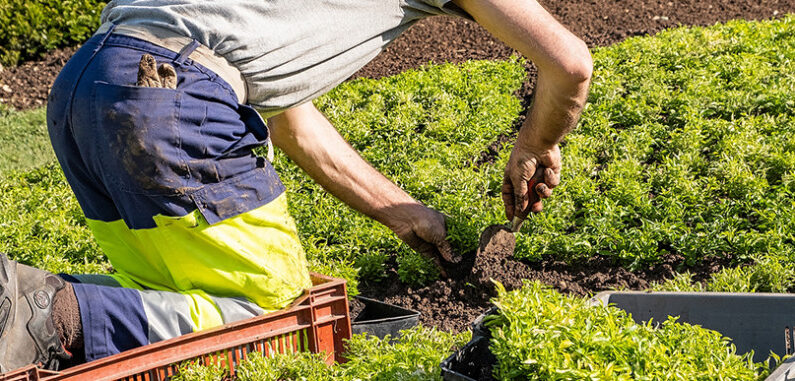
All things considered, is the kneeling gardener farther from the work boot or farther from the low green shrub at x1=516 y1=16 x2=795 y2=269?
the low green shrub at x1=516 y1=16 x2=795 y2=269

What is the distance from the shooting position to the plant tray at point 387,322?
3.66 m

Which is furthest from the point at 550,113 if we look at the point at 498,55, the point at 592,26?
the point at 592,26

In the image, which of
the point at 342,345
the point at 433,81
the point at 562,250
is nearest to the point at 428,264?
the point at 562,250

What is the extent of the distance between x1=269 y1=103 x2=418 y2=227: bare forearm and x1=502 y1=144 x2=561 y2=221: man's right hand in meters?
0.55

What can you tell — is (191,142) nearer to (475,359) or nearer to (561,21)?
(475,359)

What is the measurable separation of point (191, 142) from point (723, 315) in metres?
1.97

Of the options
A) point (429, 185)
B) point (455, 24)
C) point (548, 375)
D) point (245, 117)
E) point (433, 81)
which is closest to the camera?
point (548, 375)

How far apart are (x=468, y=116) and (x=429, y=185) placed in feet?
3.70

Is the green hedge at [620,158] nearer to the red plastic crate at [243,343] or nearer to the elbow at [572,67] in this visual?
the red plastic crate at [243,343]

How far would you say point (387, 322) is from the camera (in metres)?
3.67

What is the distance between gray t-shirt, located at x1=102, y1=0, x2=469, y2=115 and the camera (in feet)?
10.3

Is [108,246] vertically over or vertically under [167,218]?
under

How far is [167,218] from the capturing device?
3105mm

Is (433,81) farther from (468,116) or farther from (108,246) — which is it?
(108,246)
